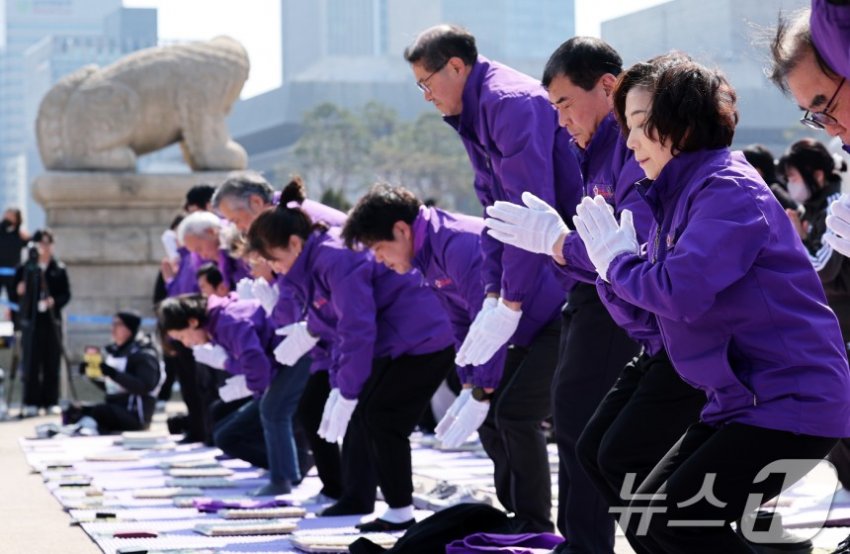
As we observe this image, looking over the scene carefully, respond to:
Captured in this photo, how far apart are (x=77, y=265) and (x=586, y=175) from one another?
1153 cm

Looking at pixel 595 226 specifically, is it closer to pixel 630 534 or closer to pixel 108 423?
pixel 630 534

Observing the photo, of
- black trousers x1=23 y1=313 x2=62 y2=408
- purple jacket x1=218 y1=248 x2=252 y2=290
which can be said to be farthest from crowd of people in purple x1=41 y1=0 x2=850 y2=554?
black trousers x1=23 y1=313 x2=62 y2=408

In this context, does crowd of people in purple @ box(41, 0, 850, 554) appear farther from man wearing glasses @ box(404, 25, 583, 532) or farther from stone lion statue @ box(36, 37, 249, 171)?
stone lion statue @ box(36, 37, 249, 171)

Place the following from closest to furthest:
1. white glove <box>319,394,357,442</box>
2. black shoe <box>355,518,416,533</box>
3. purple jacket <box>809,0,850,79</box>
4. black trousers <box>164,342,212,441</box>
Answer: purple jacket <box>809,0,850,79</box>
black shoe <box>355,518,416,533</box>
white glove <box>319,394,357,442</box>
black trousers <box>164,342,212,441</box>

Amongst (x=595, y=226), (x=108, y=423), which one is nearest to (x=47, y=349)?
(x=108, y=423)

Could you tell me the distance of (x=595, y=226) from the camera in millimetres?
3477

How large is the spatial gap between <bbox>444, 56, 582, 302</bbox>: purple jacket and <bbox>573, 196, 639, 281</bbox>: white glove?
1.32m

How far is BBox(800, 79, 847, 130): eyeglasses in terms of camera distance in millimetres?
3084

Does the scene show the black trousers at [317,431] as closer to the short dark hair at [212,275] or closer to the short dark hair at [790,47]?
the short dark hair at [212,275]

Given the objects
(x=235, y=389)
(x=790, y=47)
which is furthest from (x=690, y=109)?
(x=235, y=389)

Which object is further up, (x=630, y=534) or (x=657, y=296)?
(x=657, y=296)

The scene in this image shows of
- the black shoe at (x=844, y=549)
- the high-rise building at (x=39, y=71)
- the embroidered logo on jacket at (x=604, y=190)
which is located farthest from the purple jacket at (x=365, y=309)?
the high-rise building at (x=39, y=71)

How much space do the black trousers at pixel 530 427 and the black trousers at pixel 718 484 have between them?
71.1 inches

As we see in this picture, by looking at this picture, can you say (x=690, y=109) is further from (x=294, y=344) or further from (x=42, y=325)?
(x=42, y=325)
